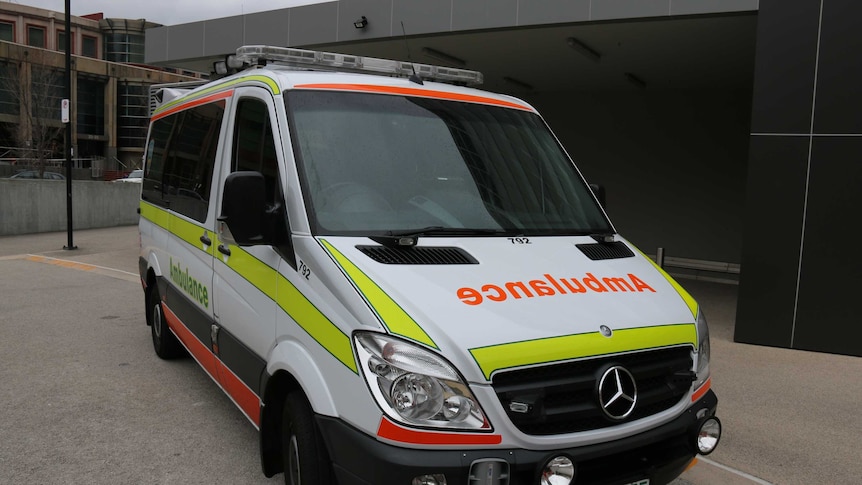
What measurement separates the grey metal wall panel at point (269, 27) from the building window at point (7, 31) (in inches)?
2474

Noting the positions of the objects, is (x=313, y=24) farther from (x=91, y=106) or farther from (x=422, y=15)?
(x=91, y=106)

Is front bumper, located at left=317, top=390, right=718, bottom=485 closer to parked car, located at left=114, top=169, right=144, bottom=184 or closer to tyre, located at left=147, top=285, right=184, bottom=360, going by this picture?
tyre, located at left=147, top=285, right=184, bottom=360

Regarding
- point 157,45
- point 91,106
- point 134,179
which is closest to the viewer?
point 157,45

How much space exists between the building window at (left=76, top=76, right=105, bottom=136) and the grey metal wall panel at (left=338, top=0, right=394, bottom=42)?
46861mm

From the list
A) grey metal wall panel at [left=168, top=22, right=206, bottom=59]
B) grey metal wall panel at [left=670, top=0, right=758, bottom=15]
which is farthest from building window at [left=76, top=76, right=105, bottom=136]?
grey metal wall panel at [left=670, top=0, right=758, bottom=15]

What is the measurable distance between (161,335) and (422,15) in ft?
22.5

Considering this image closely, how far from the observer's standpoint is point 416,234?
339cm

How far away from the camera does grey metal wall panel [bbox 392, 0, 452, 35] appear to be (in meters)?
10.9

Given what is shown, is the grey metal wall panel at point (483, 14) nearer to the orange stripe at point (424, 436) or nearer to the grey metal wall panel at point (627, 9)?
the grey metal wall panel at point (627, 9)

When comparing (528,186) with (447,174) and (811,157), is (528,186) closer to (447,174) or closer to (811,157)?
(447,174)

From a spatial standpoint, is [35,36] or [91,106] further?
[35,36]

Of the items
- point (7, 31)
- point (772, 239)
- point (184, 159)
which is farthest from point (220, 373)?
point (7, 31)

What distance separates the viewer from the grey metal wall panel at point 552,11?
9.55 metres

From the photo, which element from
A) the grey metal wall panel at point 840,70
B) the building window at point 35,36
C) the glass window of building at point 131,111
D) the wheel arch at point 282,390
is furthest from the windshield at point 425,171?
the building window at point 35,36
